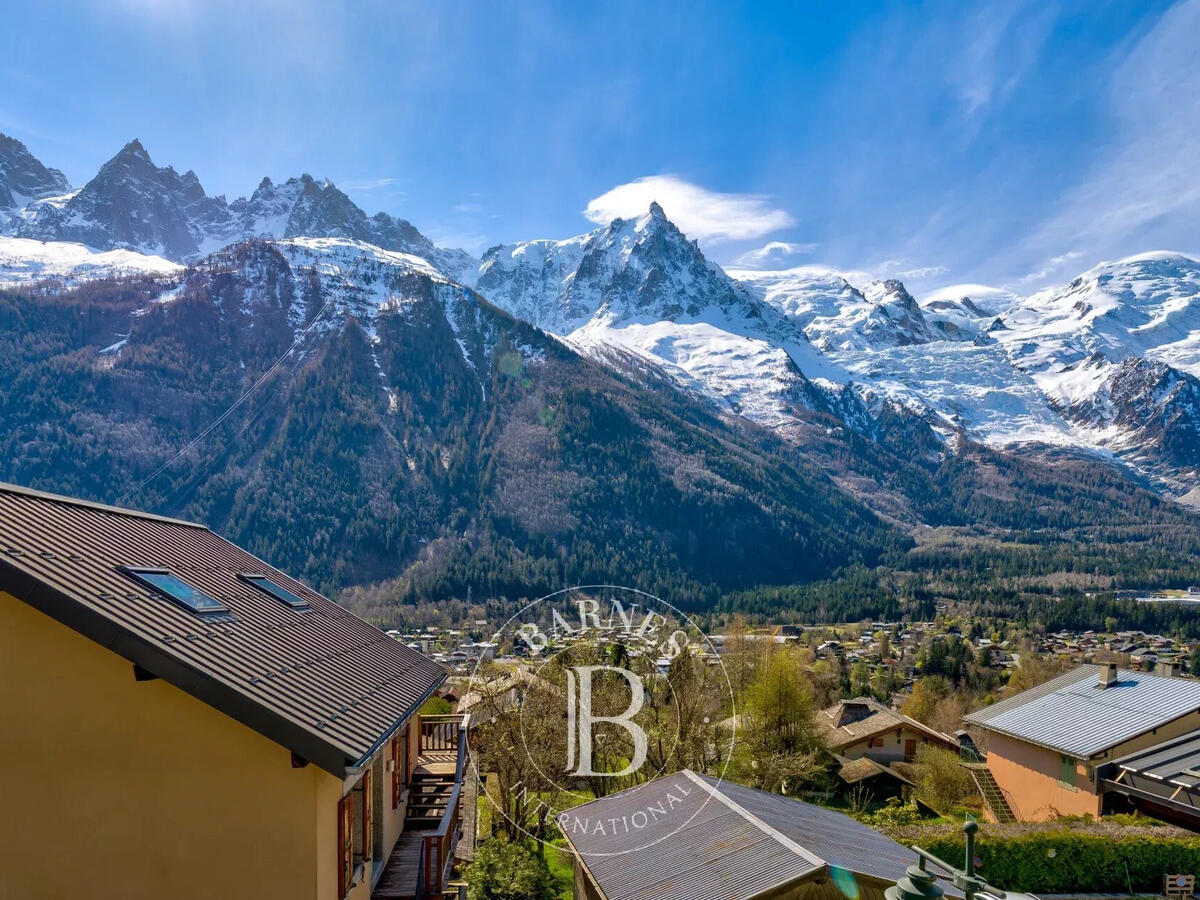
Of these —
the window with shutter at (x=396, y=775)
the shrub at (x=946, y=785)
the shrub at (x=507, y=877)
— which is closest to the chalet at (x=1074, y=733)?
the shrub at (x=946, y=785)

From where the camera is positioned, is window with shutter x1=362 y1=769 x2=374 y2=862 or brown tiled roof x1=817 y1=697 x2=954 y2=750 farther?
brown tiled roof x1=817 y1=697 x2=954 y2=750

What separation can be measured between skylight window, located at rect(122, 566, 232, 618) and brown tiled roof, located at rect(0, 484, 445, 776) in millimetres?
171

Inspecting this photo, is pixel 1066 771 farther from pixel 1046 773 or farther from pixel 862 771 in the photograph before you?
pixel 862 771

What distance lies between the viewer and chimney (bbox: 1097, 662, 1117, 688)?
100 ft

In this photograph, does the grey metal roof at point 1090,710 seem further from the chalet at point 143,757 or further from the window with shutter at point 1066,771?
the chalet at point 143,757

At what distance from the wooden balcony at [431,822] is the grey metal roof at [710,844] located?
2.37 metres

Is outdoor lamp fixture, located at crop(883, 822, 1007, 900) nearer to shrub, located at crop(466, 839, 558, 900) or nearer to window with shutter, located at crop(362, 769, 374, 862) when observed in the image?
window with shutter, located at crop(362, 769, 374, 862)

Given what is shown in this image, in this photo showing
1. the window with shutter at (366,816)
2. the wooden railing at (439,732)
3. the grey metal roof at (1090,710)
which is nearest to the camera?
the window with shutter at (366,816)

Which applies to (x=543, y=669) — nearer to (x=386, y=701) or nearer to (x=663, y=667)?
(x=663, y=667)

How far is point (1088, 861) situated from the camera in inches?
840

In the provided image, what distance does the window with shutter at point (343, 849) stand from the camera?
8.77 metres

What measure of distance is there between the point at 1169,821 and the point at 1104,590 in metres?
207

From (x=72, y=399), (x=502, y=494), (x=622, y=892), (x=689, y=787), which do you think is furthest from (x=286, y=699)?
(x=72, y=399)

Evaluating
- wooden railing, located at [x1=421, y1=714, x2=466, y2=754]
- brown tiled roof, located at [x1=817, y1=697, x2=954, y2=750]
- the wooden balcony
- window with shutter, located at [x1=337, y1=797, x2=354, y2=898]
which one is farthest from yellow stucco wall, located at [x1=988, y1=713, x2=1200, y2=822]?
window with shutter, located at [x1=337, y1=797, x2=354, y2=898]
